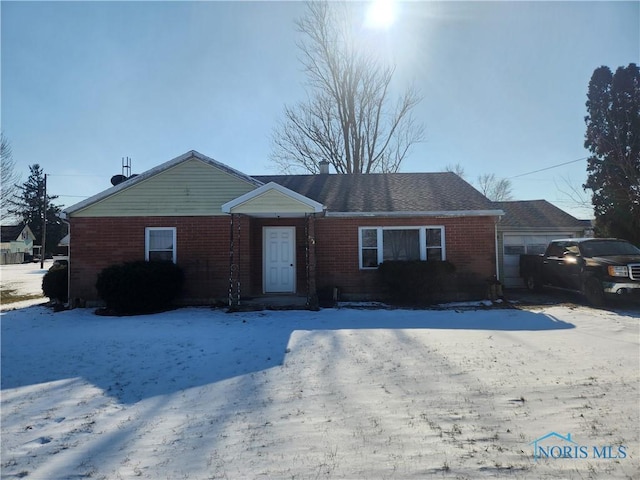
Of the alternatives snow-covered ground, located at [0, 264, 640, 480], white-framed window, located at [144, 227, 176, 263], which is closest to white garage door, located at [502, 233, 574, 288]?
snow-covered ground, located at [0, 264, 640, 480]

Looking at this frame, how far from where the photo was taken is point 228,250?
1173 centimetres

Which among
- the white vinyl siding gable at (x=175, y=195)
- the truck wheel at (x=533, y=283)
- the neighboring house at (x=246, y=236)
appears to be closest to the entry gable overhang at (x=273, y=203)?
the neighboring house at (x=246, y=236)

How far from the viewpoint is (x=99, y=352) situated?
646cm

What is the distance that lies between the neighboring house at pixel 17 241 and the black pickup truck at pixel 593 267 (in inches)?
2323

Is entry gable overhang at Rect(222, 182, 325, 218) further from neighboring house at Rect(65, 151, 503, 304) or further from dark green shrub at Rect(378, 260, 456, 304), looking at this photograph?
dark green shrub at Rect(378, 260, 456, 304)

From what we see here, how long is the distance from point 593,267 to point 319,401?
1002cm

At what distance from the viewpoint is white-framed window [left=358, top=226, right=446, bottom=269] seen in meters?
12.2

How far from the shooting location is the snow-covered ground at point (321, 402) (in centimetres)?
316

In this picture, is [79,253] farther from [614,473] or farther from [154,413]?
[614,473]

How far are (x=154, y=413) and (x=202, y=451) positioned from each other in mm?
1142

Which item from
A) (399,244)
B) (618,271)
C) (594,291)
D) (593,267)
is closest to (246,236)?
(399,244)

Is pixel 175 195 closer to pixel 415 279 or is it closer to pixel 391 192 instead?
pixel 391 192

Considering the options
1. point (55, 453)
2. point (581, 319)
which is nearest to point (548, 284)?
point (581, 319)

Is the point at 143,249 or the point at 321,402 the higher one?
the point at 143,249
